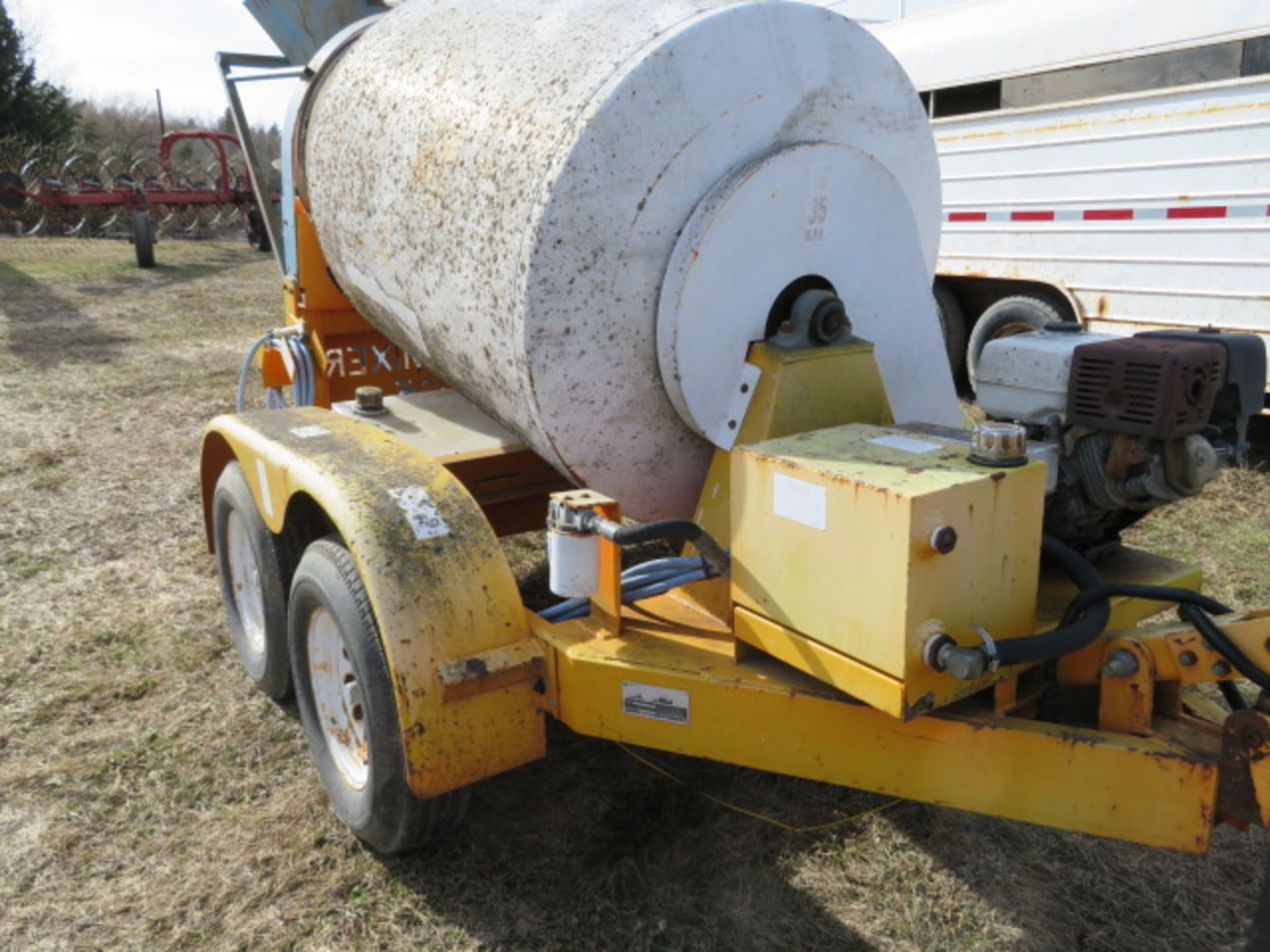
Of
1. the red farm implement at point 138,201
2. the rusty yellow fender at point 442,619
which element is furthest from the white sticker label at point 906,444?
the red farm implement at point 138,201

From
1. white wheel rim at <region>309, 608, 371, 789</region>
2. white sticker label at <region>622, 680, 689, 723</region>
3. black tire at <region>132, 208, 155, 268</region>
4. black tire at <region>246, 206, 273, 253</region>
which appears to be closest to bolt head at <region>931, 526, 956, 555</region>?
white sticker label at <region>622, 680, 689, 723</region>

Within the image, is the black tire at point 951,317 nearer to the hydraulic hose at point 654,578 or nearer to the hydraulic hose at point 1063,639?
the hydraulic hose at point 654,578

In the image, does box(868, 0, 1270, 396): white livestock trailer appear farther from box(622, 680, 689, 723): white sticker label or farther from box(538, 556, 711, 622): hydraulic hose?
box(622, 680, 689, 723): white sticker label

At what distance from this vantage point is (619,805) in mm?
3008

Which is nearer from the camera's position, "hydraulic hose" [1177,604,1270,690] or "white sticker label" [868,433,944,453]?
"hydraulic hose" [1177,604,1270,690]

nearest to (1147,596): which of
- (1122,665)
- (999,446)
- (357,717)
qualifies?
(1122,665)

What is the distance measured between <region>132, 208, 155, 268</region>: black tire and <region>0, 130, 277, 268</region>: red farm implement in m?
0.01

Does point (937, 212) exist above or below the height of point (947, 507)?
above

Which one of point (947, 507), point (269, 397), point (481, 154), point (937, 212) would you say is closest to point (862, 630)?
point (947, 507)

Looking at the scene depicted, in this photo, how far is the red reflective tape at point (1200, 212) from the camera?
5.58 meters

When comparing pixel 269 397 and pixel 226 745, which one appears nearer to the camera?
pixel 226 745

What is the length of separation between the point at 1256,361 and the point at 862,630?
1261mm

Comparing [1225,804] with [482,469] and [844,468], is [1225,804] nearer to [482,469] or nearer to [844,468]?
[844,468]

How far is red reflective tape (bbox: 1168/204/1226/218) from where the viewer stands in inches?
220
